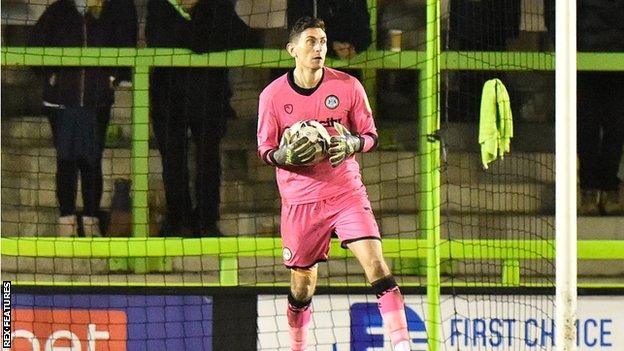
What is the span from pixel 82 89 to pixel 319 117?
4.59 feet

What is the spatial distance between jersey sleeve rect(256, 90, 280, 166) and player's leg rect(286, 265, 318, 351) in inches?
21.5

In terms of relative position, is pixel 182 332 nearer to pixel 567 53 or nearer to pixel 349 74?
pixel 349 74

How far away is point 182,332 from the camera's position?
679cm

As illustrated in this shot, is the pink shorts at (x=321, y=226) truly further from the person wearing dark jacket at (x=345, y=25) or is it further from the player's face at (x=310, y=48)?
the person wearing dark jacket at (x=345, y=25)

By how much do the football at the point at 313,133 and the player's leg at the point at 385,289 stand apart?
0.44 metres

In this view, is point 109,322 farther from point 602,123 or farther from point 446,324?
point 602,123

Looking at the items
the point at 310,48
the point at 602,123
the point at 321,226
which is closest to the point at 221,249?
the point at 321,226

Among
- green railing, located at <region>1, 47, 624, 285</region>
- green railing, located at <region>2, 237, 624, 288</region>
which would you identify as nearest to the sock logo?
green railing, located at <region>2, 237, 624, 288</region>

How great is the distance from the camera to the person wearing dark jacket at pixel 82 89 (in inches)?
272

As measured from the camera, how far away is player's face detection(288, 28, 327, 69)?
6051 mm

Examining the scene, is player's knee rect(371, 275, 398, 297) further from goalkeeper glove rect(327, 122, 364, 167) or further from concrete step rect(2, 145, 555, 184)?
concrete step rect(2, 145, 555, 184)

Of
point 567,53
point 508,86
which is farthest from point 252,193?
point 567,53

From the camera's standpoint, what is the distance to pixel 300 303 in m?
6.40

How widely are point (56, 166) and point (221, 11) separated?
1.09m
